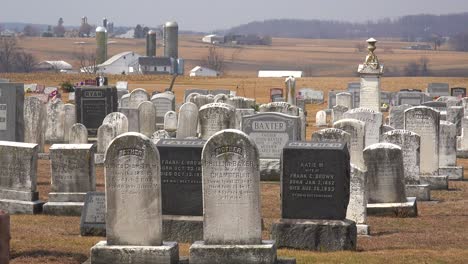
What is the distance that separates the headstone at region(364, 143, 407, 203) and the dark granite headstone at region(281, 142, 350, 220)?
338 cm

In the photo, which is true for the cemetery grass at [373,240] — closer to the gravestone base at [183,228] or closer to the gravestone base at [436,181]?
the gravestone base at [183,228]

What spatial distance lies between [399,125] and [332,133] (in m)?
10.9

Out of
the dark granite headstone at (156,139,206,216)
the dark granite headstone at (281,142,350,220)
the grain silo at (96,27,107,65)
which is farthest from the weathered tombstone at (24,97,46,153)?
the grain silo at (96,27,107,65)

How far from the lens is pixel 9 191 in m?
17.2

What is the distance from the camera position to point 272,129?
23.1 m

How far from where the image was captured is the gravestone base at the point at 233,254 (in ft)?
39.3

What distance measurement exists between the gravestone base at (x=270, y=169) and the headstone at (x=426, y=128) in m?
3.04

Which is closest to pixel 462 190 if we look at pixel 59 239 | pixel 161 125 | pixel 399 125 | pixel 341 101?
pixel 399 125

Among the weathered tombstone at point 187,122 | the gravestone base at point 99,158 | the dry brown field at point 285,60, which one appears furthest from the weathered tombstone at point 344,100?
the dry brown field at point 285,60

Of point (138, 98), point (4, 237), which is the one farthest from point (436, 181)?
point (138, 98)

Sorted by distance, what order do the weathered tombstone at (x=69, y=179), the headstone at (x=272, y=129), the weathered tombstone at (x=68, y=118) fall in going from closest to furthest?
1. the weathered tombstone at (x=69, y=179)
2. the headstone at (x=272, y=129)
3. the weathered tombstone at (x=68, y=118)

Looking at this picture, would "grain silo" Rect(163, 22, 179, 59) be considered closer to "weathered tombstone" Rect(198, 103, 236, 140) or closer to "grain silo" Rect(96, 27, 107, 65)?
"grain silo" Rect(96, 27, 107, 65)

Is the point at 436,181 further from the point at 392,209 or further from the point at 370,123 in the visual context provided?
the point at 392,209

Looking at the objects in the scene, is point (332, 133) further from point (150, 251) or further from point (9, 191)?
point (150, 251)
